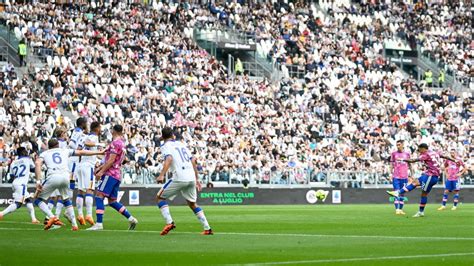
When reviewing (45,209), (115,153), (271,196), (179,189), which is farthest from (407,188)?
(271,196)

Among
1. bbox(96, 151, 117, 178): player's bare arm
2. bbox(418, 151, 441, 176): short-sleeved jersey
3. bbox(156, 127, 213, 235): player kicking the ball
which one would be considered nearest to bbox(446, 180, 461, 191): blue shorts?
bbox(418, 151, 441, 176): short-sleeved jersey

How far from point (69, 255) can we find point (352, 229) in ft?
32.8

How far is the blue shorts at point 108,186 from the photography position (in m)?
24.4

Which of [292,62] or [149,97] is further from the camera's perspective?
[292,62]

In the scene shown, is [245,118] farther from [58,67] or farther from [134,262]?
[134,262]

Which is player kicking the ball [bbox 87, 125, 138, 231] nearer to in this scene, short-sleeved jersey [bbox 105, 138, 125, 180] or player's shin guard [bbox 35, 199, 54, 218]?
short-sleeved jersey [bbox 105, 138, 125, 180]

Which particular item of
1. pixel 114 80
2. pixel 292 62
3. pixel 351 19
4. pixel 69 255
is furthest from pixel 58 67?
pixel 69 255

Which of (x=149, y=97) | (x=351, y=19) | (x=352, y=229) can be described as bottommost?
(x=352, y=229)

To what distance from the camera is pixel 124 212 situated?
24.5 meters

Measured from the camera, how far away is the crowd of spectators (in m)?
49.6

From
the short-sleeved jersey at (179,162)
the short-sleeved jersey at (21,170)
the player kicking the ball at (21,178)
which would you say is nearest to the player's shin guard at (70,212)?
the player kicking the ball at (21,178)

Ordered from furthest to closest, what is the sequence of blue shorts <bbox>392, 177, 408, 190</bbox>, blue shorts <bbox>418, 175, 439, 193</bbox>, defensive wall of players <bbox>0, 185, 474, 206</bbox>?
defensive wall of players <bbox>0, 185, 474, 206</bbox>
blue shorts <bbox>392, 177, 408, 190</bbox>
blue shorts <bbox>418, 175, 439, 193</bbox>

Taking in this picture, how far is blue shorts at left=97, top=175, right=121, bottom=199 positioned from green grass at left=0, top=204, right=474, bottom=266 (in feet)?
2.79

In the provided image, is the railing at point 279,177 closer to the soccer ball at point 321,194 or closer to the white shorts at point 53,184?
the soccer ball at point 321,194
